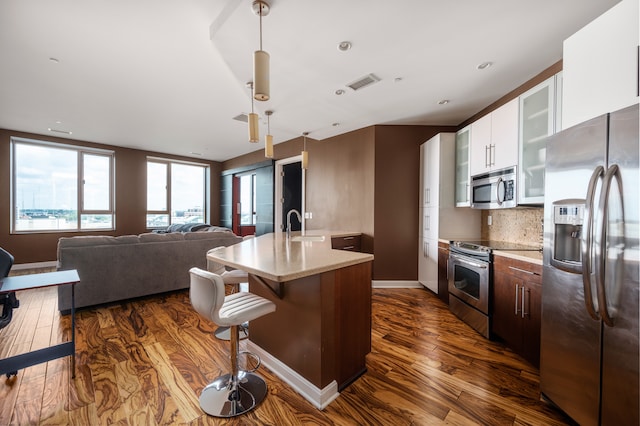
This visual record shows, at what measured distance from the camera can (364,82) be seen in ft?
9.19

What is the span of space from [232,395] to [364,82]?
117 inches

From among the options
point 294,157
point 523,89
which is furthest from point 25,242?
point 523,89

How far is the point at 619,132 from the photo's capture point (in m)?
1.23

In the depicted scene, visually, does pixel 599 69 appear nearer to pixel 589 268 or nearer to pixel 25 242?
pixel 589 268

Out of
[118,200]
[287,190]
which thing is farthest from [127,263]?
[118,200]

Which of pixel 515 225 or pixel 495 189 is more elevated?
pixel 495 189

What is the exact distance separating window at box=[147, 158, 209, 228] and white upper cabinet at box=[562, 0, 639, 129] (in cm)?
792

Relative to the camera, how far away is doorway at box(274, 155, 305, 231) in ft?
19.3

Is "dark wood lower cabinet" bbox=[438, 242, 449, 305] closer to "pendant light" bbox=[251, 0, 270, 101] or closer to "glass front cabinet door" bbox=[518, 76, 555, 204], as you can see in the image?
"glass front cabinet door" bbox=[518, 76, 555, 204]

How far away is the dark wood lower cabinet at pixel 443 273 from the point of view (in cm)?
331

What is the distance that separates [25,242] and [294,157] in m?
5.72

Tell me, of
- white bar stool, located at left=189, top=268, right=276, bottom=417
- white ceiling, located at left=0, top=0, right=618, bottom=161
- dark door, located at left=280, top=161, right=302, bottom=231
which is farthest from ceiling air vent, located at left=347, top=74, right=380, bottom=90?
dark door, located at left=280, top=161, right=302, bottom=231

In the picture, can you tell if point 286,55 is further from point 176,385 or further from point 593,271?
point 176,385

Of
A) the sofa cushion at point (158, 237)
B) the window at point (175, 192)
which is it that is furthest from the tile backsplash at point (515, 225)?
the window at point (175, 192)
